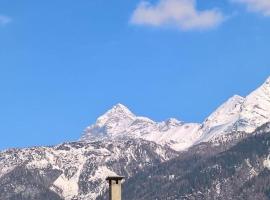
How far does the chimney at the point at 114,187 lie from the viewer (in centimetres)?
6956

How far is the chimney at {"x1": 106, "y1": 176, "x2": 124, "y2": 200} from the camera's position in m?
69.6

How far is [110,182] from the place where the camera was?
70312 millimetres

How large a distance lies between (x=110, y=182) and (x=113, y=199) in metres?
1.60

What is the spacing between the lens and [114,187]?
70.3 m

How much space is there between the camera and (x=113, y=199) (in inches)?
2731
